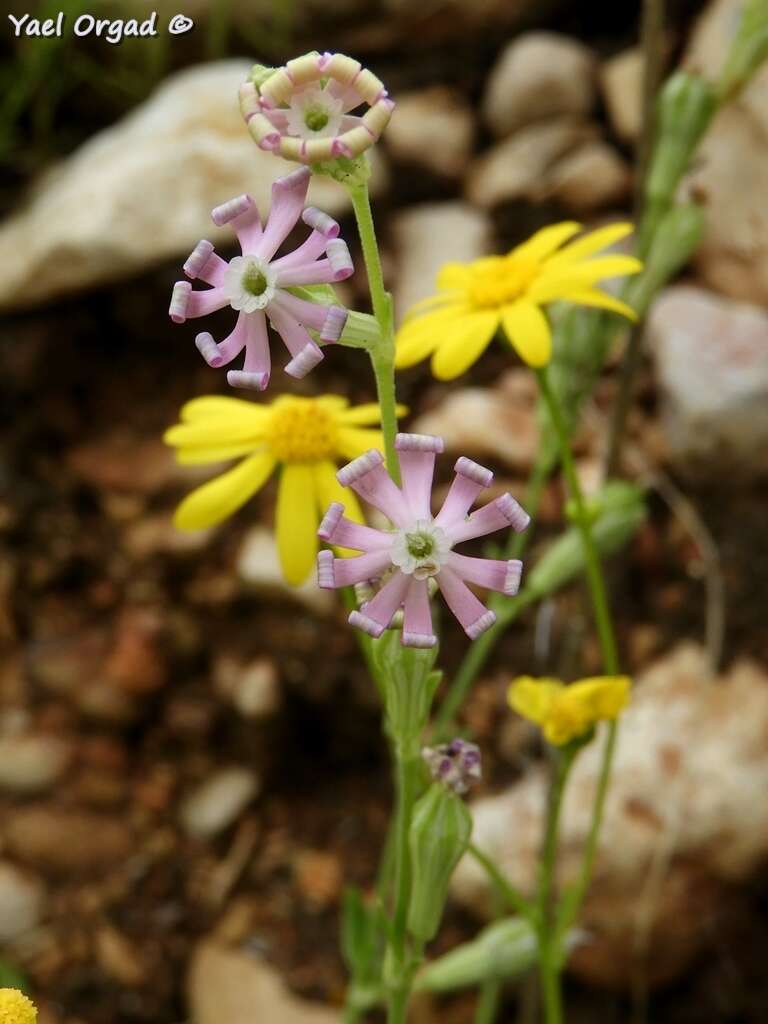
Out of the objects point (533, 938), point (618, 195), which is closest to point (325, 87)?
point (533, 938)

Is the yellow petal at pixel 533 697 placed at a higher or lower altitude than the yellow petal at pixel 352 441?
lower

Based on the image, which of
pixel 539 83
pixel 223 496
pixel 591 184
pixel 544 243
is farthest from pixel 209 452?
pixel 539 83

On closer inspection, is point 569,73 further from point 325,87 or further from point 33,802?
point 325,87

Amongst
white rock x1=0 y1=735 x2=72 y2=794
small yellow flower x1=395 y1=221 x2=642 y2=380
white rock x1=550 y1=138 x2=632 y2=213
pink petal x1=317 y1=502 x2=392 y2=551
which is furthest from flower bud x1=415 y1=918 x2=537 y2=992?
white rock x1=550 y1=138 x2=632 y2=213

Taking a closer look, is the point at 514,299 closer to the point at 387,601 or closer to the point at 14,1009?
the point at 387,601

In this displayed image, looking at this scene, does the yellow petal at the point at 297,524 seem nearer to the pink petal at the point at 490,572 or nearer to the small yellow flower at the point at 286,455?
the small yellow flower at the point at 286,455

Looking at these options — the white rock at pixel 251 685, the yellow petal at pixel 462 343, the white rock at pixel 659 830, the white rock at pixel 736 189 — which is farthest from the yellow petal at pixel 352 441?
the white rock at pixel 736 189
